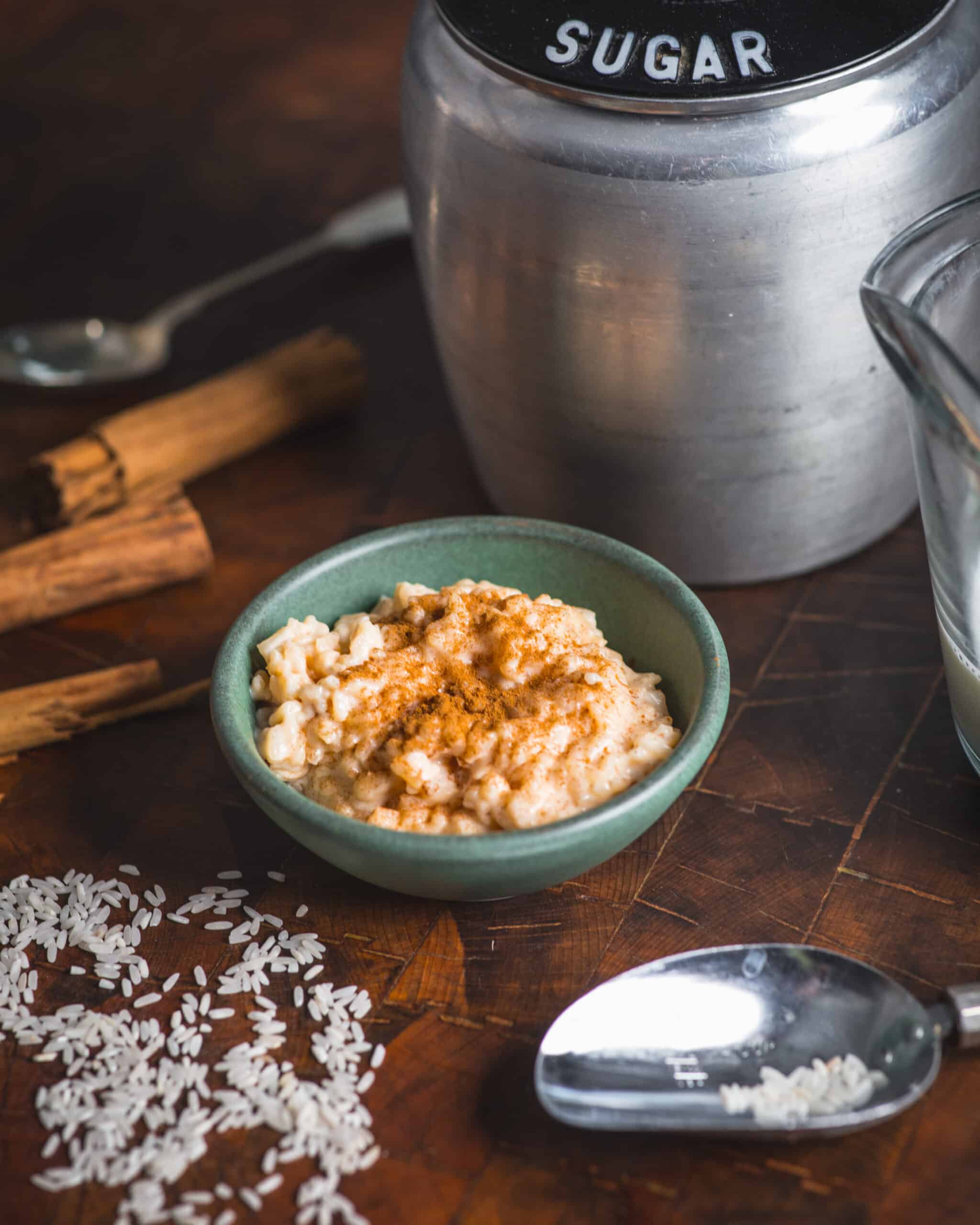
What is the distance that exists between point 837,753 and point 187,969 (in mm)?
616

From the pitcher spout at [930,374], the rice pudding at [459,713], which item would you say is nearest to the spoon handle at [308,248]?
the rice pudding at [459,713]

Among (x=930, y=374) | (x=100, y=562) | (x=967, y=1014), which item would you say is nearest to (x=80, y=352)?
(x=100, y=562)

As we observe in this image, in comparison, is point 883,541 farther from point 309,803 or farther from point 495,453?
point 309,803

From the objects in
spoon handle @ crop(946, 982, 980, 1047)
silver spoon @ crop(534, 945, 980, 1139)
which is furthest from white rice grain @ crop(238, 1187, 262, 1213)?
spoon handle @ crop(946, 982, 980, 1047)

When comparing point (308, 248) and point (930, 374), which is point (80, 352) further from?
point (930, 374)

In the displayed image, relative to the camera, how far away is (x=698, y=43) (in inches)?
46.9

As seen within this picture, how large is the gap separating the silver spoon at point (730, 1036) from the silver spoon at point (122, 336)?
1102mm

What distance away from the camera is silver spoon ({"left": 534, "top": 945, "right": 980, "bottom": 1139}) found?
978 mm

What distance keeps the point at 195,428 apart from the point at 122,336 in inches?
10.8

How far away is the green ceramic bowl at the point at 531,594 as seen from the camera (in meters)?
1.03

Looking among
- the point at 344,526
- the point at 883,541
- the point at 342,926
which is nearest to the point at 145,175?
the point at 344,526

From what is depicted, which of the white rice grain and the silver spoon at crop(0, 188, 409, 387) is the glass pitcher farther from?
the silver spoon at crop(0, 188, 409, 387)

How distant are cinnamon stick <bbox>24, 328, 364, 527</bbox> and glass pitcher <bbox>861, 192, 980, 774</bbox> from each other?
0.75 metres

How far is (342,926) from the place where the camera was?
1.17 metres
